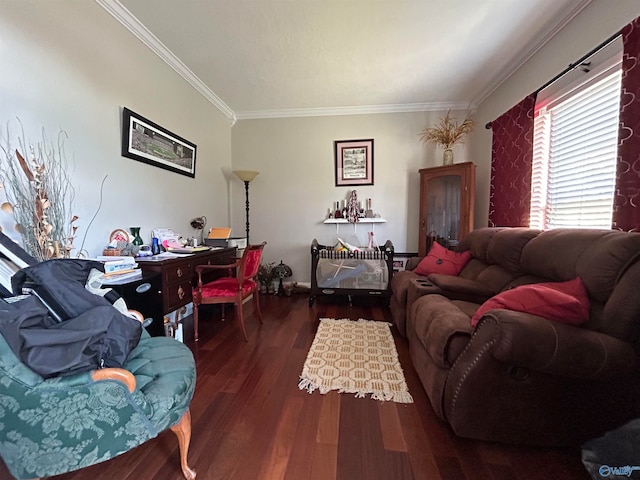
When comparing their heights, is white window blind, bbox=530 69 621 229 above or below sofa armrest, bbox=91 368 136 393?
above

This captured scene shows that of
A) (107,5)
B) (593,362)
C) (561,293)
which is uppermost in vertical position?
(107,5)

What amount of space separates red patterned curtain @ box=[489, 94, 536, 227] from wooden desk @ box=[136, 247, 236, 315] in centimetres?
301

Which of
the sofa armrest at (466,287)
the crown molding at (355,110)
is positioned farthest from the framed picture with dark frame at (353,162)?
the sofa armrest at (466,287)

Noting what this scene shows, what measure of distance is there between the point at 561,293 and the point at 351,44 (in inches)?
96.3

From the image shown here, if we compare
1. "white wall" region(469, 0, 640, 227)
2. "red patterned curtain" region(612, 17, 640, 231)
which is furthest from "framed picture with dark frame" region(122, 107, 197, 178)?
"white wall" region(469, 0, 640, 227)

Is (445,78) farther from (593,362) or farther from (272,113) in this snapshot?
(593,362)

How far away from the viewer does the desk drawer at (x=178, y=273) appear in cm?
191

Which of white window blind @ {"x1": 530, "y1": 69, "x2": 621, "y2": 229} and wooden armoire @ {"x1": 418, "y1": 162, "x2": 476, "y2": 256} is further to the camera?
wooden armoire @ {"x1": 418, "y1": 162, "x2": 476, "y2": 256}

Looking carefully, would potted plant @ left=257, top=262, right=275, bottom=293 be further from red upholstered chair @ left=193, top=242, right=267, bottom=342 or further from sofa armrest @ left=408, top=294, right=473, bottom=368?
sofa armrest @ left=408, top=294, right=473, bottom=368

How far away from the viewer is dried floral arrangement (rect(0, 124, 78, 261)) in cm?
138

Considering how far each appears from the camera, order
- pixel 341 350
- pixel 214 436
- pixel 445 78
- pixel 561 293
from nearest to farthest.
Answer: pixel 561 293 < pixel 214 436 < pixel 341 350 < pixel 445 78

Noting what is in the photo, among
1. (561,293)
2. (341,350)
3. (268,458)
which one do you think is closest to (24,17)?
(268,458)

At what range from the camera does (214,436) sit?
129cm

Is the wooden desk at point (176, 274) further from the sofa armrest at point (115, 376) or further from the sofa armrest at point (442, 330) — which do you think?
the sofa armrest at point (442, 330)
